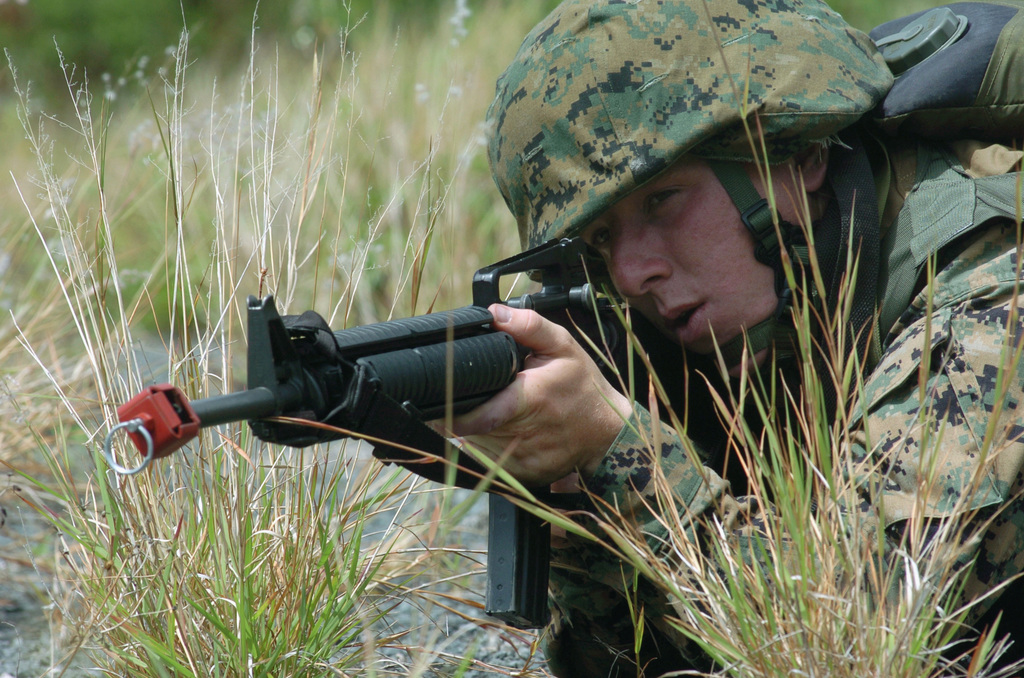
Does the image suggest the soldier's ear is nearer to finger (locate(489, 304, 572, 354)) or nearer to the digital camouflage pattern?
the digital camouflage pattern

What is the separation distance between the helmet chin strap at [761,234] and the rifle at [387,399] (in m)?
0.61

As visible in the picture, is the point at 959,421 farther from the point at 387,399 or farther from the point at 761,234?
the point at 387,399

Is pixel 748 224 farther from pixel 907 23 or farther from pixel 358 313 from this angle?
pixel 358 313

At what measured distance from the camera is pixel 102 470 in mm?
2012

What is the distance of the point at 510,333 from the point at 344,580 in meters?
0.66

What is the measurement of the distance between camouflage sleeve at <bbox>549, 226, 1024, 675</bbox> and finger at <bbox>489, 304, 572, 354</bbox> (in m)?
0.23

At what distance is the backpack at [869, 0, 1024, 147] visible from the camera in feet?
7.67

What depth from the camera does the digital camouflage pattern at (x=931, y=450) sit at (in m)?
1.67

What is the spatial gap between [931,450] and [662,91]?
1.14 m

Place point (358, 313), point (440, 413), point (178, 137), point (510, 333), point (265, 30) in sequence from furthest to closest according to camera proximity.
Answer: point (265, 30) → point (358, 313) → point (178, 137) → point (510, 333) → point (440, 413)

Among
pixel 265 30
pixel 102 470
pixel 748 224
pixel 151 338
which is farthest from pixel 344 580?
pixel 265 30

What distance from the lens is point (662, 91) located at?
2477 mm

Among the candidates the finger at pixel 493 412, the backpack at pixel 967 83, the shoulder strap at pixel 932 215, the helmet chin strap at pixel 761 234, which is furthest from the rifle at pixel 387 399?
the backpack at pixel 967 83

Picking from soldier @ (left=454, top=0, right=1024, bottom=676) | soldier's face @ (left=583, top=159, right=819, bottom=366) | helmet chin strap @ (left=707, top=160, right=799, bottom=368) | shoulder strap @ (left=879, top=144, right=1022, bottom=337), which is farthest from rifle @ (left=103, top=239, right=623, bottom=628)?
shoulder strap @ (left=879, top=144, right=1022, bottom=337)
